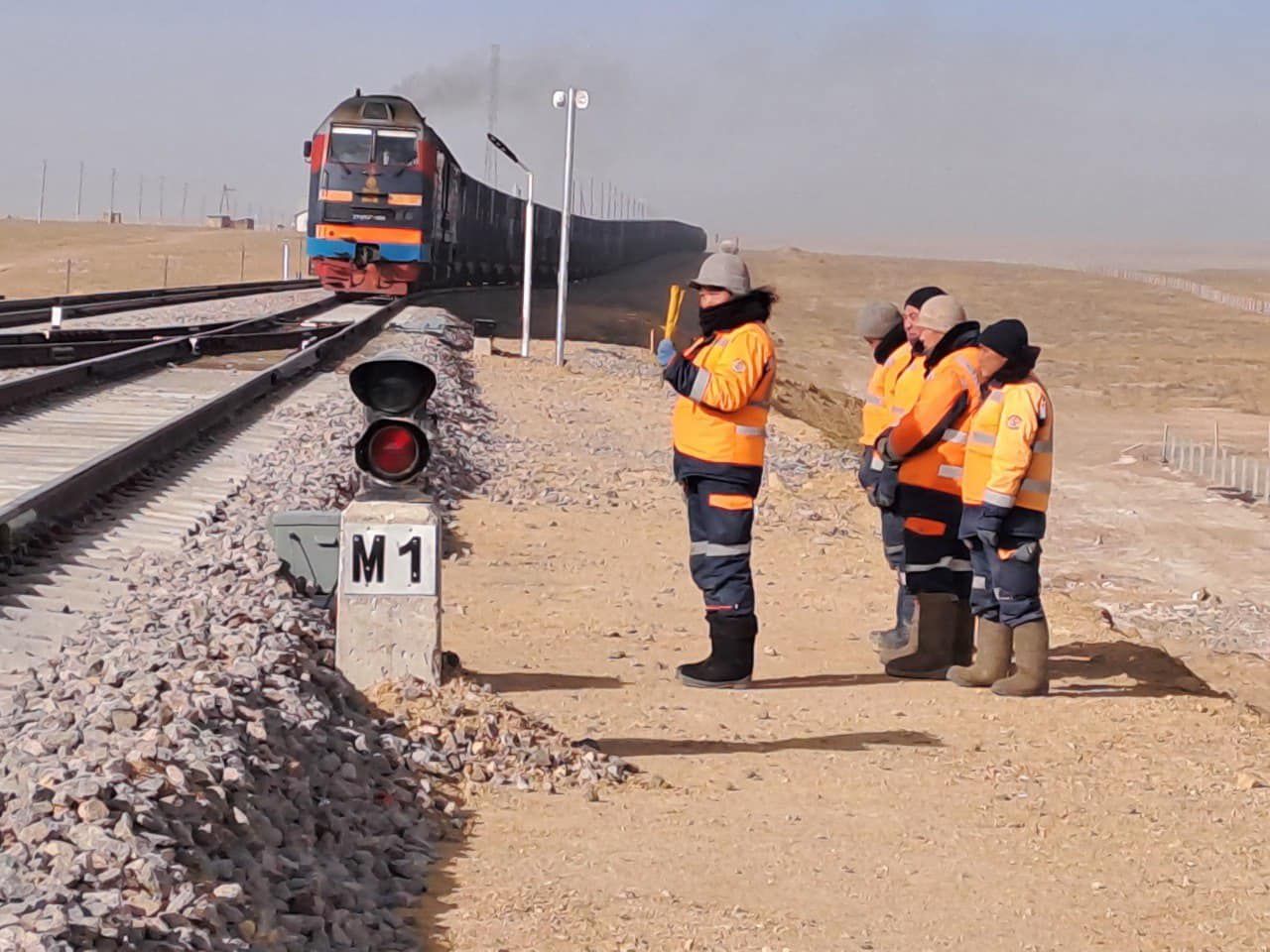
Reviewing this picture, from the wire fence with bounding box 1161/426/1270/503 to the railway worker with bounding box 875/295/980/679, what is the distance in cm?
1780

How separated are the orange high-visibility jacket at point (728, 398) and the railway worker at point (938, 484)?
3.67 ft

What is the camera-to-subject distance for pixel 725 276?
8445 mm

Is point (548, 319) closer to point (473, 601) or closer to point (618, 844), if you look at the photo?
point (473, 601)

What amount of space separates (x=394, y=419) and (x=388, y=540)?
1.56 feet

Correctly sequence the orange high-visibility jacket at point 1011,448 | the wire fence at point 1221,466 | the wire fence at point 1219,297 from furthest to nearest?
the wire fence at point 1219,297
the wire fence at point 1221,466
the orange high-visibility jacket at point 1011,448

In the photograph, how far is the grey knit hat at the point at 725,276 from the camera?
8453mm

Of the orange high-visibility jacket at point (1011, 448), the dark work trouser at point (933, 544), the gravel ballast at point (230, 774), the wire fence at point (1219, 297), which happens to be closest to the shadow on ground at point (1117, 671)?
the dark work trouser at point (933, 544)

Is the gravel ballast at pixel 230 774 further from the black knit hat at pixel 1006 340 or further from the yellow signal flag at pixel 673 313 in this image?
the black knit hat at pixel 1006 340

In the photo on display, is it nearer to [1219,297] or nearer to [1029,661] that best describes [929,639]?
[1029,661]

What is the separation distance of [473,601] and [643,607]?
103cm

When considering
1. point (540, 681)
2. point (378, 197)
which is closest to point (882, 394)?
point (540, 681)

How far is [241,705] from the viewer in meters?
6.15

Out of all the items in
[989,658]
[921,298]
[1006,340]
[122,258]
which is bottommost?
[989,658]

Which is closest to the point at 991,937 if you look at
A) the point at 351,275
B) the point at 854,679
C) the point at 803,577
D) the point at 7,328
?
the point at 854,679
